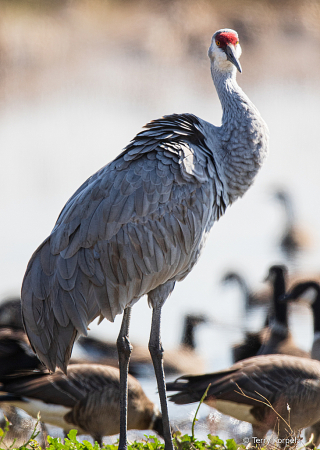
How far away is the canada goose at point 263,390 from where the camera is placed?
132 inches

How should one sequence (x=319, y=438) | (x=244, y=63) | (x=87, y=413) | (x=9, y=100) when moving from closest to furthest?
(x=87, y=413)
(x=319, y=438)
(x=9, y=100)
(x=244, y=63)

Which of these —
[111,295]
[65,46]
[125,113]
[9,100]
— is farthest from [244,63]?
[111,295]

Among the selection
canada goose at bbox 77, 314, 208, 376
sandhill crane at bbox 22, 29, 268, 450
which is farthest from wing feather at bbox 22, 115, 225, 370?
canada goose at bbox 77, 314, 208, 376

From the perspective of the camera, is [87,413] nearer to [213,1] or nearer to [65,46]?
[65,46]

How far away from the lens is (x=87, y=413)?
3316 mm

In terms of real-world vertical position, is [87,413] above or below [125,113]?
below

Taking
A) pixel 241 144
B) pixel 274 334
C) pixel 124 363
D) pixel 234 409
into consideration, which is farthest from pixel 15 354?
pixel 241 144

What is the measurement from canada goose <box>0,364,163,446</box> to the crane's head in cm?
195

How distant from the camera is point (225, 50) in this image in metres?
2.91

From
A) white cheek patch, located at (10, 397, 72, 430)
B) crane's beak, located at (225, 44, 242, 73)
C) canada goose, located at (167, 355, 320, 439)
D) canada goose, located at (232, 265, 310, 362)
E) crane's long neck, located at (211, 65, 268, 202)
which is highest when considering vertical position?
crane's beak, located at (225, 44, 242, 73)

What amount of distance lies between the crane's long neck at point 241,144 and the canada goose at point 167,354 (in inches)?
51.3

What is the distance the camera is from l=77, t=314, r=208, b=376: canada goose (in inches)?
146

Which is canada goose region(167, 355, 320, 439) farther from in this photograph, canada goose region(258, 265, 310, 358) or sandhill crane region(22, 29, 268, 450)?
sandhill crane region(22, 29, 268, 450)

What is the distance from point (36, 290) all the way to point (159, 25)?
2.50m
